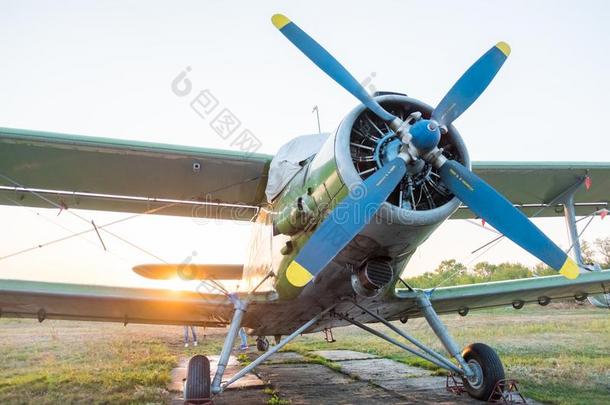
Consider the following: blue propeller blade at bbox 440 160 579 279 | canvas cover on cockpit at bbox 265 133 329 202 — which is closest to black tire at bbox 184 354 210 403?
canvas cover on cockpit at bbox 265 133 329 202

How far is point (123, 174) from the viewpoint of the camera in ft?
23.0

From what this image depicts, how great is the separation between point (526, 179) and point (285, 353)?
23.2 ft

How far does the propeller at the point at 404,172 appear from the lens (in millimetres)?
3877

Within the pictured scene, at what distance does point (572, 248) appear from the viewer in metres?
A: 8.03

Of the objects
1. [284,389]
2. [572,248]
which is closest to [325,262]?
[284,389]

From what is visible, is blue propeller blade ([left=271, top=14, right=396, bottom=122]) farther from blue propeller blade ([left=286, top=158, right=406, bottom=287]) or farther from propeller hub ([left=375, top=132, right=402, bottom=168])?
blue propeller blade ([left=286, top=158, right=406, bottom=287])

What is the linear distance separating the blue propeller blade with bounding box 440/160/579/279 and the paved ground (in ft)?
7.25

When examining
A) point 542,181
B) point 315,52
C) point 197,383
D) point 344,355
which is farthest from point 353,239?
point 344,355

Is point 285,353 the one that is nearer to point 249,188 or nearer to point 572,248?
point 249,188

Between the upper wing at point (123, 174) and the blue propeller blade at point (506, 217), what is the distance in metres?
3.26

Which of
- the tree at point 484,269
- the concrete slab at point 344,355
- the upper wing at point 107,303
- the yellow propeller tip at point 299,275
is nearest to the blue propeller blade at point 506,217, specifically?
the yellow propeller tip at point 299,275

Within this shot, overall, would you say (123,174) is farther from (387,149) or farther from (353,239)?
(387,149)

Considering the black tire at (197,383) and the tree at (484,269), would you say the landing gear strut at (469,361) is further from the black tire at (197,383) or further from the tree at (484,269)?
the tree at (484,269)

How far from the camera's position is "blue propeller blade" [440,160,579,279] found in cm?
412
